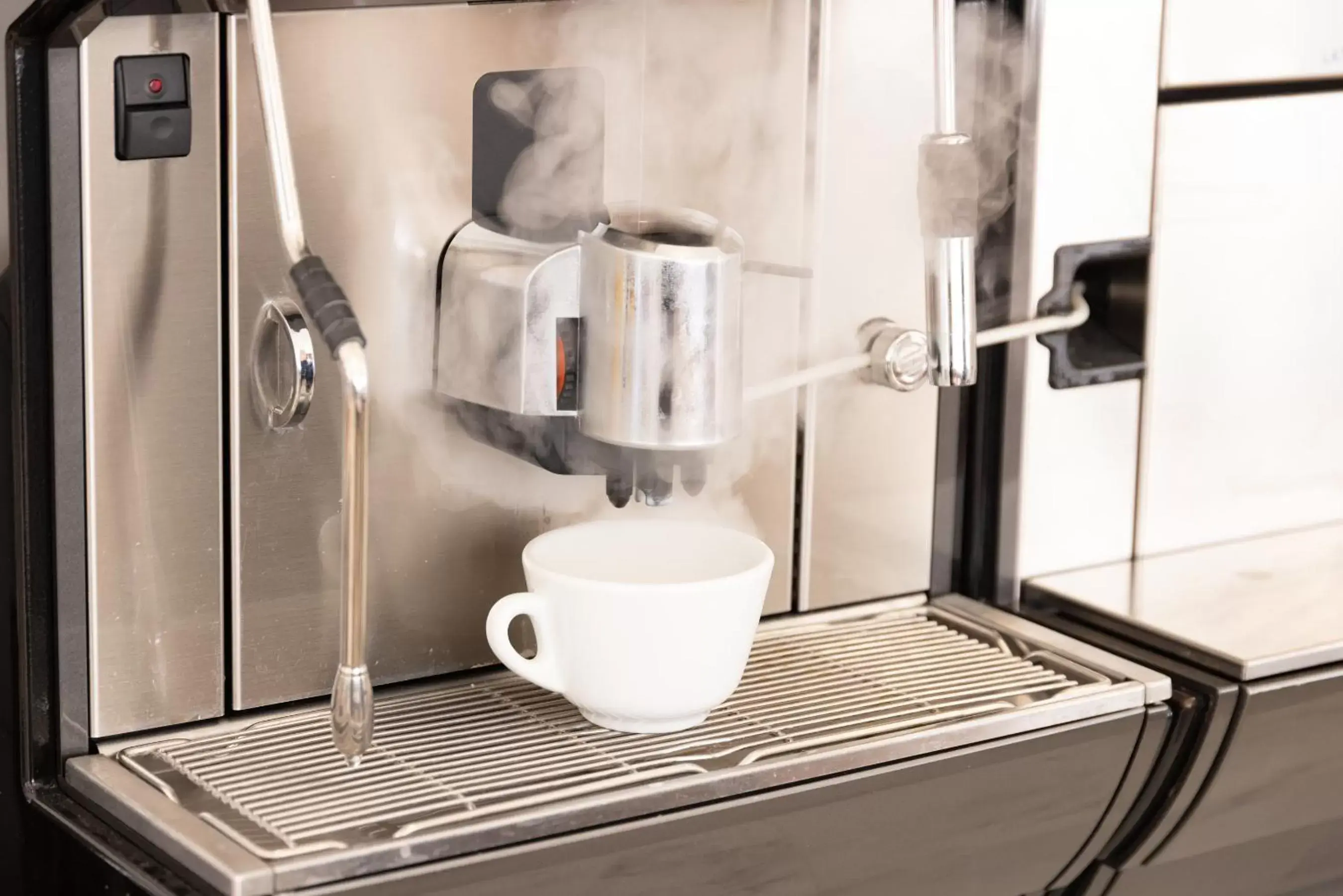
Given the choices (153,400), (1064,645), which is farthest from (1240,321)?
(153,400)

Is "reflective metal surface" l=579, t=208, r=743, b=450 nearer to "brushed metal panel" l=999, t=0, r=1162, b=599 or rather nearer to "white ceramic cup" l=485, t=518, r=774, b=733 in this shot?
"white ceramic cup" l=485, t=518, r=774, b=733

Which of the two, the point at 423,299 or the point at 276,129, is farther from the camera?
the point at 423,299

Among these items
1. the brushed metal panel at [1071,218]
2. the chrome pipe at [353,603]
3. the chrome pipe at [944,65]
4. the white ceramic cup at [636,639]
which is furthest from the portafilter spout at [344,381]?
the brushed metal panel at [1071,218]

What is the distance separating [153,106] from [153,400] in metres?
0.12

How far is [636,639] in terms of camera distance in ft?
2.38

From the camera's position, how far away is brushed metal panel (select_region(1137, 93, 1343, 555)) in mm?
982

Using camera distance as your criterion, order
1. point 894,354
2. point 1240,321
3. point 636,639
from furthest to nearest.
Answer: point 1240,321, point 894,354, point 636,639

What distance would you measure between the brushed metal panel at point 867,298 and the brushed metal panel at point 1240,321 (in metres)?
0.15

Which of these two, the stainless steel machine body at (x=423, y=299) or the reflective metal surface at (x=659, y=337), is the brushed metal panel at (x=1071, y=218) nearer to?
the stainless steel machine body at (x=423, y=299)

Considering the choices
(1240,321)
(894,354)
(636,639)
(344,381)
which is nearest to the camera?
(344,381)

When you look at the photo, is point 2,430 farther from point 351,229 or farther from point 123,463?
point 351,229

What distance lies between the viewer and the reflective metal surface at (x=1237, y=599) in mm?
861

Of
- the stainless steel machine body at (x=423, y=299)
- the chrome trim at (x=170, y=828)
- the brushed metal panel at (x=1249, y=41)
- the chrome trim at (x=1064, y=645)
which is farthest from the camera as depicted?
the brushed metal panel at (x=1249, y=41)

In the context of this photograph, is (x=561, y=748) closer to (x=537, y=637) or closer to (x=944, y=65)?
(x=537, y=637)
